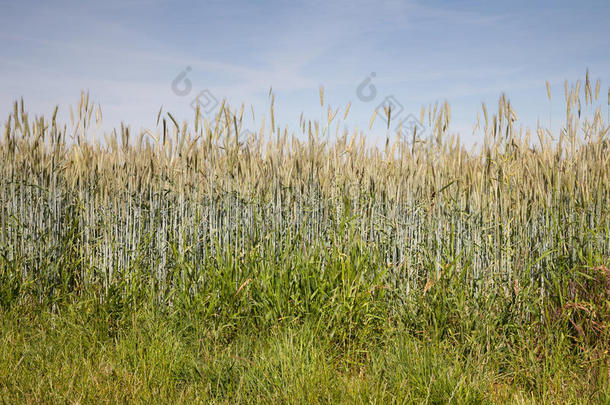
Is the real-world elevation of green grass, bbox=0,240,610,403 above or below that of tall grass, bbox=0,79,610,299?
below

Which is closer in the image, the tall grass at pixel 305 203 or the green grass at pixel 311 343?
the green grass at pixel 311 343

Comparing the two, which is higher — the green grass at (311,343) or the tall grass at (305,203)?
the tall grass at (305,203)

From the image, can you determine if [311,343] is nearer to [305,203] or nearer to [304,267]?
[304,267]

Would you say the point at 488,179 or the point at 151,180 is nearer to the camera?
the point at 488,179

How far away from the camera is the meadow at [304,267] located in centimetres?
186

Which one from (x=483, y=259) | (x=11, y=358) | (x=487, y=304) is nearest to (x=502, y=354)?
(x=487, y=304)

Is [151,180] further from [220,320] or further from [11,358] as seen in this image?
[11,358]

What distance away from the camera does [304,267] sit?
7.86 ft

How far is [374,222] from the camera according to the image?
2631 mm

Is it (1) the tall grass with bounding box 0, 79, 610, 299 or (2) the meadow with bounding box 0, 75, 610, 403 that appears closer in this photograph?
(2) the meadow with bounding box 0, 75, 610, 403

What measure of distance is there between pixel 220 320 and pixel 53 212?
1.40 meters

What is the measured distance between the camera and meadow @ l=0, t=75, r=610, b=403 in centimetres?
186

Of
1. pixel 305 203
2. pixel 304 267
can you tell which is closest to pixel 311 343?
pixel 304 267

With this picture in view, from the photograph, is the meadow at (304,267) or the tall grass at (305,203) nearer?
the meadow at (304,267)
